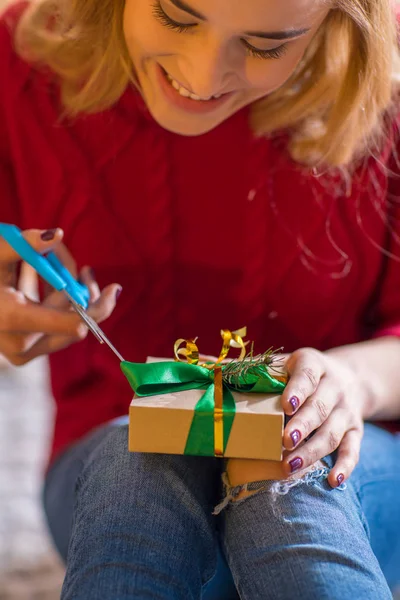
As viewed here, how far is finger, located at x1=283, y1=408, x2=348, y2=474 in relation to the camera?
0.62 meters

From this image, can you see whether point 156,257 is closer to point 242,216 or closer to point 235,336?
point 242,216

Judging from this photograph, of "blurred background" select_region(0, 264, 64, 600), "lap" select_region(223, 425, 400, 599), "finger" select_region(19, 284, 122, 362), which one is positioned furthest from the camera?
"blurred background" select_region(0, 264, 64, 600)

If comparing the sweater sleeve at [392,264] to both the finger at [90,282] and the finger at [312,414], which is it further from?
the finger at [90,282]

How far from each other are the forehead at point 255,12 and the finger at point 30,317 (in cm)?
31

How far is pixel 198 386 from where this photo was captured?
25.0 inches

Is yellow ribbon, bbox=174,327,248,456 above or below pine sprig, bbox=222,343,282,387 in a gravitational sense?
below

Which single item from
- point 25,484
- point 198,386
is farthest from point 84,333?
point 25,484

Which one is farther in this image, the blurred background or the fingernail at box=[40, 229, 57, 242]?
the blurred background

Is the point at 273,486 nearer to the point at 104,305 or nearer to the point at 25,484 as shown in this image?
the point at 104,305

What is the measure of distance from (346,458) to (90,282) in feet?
1.05

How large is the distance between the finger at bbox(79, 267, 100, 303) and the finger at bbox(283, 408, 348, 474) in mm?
273

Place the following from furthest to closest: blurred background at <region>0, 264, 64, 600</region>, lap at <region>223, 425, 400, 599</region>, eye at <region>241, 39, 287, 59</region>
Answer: blurred background at <region>0, 264, 64, 600</region> < eye at <region>241, 39, 287, 59</region> < lap at <region>223, 425, 400, 599</region>

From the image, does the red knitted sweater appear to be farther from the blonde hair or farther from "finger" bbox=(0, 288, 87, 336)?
"finger" bbox=(0, 288, 87, 336)

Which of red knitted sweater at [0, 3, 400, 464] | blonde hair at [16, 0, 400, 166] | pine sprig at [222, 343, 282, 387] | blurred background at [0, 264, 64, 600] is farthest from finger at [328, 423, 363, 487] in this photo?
blurred background at [0, 264, 64, 600]
